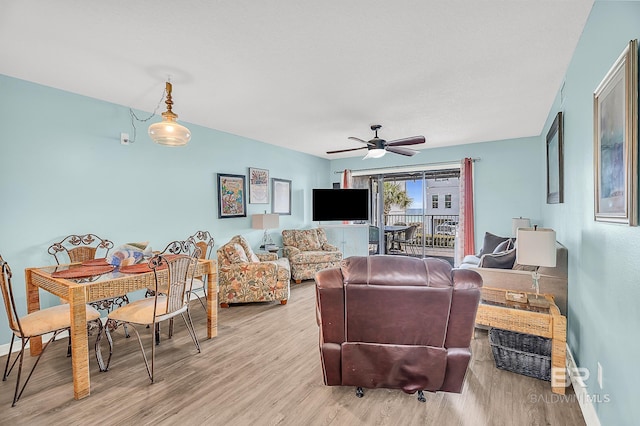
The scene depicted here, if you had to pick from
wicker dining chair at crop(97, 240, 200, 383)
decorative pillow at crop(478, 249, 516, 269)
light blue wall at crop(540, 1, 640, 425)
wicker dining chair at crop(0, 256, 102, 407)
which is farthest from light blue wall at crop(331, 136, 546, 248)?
wicker dining chair at crop(0, 256, 102, 407)

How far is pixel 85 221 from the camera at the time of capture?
134 inches

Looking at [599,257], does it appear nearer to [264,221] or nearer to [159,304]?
[159,304]

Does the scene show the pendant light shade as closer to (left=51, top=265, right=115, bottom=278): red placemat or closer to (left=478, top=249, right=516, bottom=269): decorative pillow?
(left=51, top=265, right=115, bottom=278): red placemat

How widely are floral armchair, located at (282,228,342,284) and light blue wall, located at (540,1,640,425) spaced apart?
371cm

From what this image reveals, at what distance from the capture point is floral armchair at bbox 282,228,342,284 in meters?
5.52

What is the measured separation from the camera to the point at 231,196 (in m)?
5.07

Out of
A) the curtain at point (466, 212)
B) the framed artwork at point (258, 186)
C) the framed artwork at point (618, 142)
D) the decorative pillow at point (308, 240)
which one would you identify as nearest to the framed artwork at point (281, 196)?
the framed artwork at point (258, 186)

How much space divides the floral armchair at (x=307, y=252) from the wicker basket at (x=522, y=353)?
3.34 meters

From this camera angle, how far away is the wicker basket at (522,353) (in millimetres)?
2297

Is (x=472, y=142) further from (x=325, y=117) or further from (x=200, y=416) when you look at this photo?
(x=200, y=416)

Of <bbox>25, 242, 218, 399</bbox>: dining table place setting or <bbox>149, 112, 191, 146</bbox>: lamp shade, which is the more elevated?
<bbox>149, 112, 191, 146</bbox>: lamp shade

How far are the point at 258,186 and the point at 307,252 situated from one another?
5.16ft

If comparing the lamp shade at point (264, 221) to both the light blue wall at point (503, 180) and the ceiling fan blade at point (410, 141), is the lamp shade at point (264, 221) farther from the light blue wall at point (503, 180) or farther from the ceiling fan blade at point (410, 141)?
the light blue wall at point (503, 180)

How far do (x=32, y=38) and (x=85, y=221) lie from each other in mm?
1885
